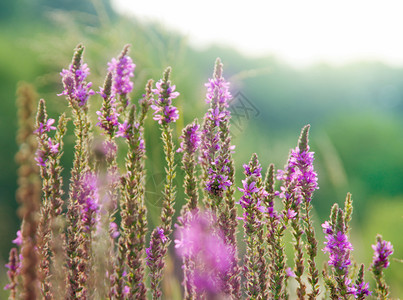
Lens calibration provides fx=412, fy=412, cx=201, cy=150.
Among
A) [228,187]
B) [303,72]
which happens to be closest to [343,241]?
[228,187]

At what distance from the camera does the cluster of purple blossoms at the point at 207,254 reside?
5.59 feet

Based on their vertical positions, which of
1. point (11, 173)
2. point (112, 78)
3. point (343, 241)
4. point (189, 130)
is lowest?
point (343, 241)

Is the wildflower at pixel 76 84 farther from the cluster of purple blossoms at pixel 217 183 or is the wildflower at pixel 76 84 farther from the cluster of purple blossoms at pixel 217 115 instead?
the cluster of purple blossoms at pixel 217 183

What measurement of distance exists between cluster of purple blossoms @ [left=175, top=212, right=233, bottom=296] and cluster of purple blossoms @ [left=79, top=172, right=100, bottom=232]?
42 centimetres

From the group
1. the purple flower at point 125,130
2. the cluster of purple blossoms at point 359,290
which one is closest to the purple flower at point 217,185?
the purple flower at point 125,130

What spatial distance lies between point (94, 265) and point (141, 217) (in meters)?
0.27

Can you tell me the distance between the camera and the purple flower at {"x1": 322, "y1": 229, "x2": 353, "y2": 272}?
1828 mm

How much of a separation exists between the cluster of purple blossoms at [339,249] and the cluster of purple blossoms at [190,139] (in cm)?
72

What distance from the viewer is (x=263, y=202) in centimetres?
206

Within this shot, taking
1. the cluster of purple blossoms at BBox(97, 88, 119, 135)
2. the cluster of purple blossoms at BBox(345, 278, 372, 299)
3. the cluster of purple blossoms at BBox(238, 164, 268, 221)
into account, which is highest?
the cluster of purple blossoms at BBox(97, 88, 119, 135)

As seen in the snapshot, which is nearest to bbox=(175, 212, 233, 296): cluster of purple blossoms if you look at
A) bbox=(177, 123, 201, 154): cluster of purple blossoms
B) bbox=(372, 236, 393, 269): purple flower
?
bbox=(177, 123, 201, 154): cluster of purple blossoms

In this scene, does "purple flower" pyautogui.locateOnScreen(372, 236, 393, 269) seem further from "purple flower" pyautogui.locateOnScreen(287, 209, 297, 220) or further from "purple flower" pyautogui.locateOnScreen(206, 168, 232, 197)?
"purple flower" pyautogui.locateOnScreen(206, 168, 232, 197)

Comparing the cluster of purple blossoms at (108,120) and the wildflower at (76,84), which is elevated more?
the wildflower at (76,84)

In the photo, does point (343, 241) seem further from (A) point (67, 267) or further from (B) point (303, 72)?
(B) point (303, 72)
